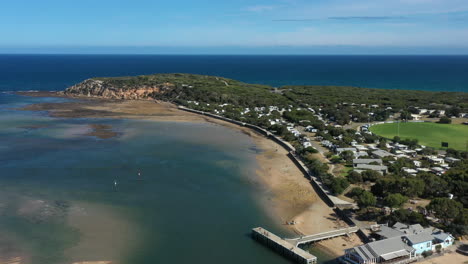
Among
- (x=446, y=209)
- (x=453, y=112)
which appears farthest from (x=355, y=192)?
(x=453, y=112)

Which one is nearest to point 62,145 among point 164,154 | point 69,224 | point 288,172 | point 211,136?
point 164,154

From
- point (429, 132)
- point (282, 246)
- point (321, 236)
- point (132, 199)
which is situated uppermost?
point (429, 132)

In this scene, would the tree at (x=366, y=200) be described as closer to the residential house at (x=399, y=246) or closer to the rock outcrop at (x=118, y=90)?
the residential house at (x=399, y=246)

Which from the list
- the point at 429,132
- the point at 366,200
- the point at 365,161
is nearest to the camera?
the point at 366,200

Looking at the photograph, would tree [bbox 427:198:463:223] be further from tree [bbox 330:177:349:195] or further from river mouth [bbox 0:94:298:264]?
river mouth [bbox 0:94:298:264]

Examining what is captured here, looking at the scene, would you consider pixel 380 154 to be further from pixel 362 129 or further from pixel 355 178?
pixel 362 129

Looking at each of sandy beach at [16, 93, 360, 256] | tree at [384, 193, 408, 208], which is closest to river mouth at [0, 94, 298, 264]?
sandy beach at [16, 93, 360, 256]

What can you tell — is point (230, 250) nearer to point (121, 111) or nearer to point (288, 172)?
point (288, 172)
